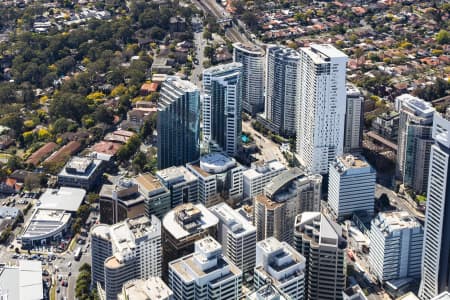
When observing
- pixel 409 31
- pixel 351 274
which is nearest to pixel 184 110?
pixel 351 274

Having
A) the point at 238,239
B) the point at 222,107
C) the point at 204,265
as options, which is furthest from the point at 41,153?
the point at 204,265

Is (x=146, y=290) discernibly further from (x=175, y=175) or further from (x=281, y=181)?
(x=175, y=175)

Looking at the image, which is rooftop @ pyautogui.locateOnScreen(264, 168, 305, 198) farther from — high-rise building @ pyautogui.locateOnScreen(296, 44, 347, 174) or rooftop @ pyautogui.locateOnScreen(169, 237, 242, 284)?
rooftop @ pyautogui.locateOnScreen(169, 237, 242, 284)

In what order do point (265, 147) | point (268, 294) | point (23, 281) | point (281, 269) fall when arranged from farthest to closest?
point (265, 147) < point (23, 281) < point (281, 269) < point (268, 294)

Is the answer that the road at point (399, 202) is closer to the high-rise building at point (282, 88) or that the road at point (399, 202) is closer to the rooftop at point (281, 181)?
the rooftop at point (281, 181)

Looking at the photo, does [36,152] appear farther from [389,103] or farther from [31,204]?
[389,103]

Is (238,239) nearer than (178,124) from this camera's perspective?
Yes

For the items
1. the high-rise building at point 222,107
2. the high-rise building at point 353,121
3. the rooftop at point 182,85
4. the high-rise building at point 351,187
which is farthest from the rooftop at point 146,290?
the high-rise building at point 353,121
